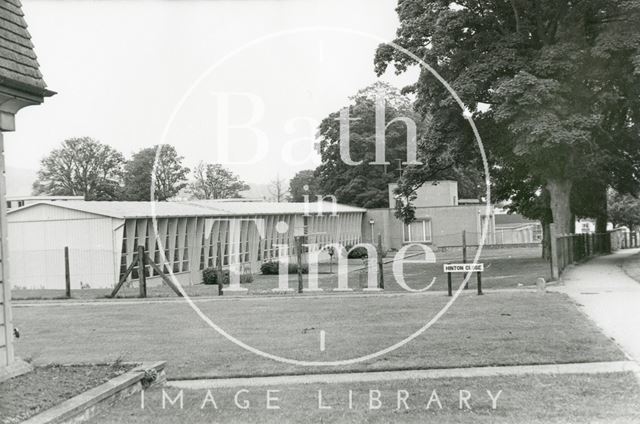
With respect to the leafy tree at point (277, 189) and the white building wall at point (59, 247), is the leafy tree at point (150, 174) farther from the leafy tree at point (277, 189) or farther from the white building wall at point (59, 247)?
the white building wall at point (59, 247)

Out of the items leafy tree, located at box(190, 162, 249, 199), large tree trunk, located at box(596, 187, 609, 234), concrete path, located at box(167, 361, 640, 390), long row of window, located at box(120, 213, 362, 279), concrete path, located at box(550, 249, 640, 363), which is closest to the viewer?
concrete path, located at box(167, 361, 640, 390)

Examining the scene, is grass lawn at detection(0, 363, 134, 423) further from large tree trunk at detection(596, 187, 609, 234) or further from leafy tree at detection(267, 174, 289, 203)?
leafy tree at detection(267, 174, 289, 203)

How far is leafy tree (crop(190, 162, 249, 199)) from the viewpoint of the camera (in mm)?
91750

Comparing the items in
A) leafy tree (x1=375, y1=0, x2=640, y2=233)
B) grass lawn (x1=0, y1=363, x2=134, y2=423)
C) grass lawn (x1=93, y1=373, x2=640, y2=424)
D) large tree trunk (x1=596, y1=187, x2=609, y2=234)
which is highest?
leafy tree (x1=375, y1=0, x2=640, y2=233)

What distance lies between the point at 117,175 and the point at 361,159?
42225mm

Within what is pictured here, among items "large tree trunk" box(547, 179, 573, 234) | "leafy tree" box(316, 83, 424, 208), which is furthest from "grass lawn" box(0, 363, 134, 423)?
"leafy tree" box(316, 83, 424, 208)

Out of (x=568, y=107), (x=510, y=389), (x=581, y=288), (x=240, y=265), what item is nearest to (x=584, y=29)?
(x=568, y=107)

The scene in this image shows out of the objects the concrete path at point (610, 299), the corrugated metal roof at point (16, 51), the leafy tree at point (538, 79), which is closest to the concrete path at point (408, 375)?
the concrete path at point (610, 299)

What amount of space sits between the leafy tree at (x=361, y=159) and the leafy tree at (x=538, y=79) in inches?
1318

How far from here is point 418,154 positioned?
31.2m

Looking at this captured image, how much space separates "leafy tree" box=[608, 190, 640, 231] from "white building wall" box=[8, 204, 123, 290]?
171ft

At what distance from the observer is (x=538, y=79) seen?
25.4m

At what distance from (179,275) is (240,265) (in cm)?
491

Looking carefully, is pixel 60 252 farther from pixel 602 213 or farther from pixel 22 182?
pixel 22 182
